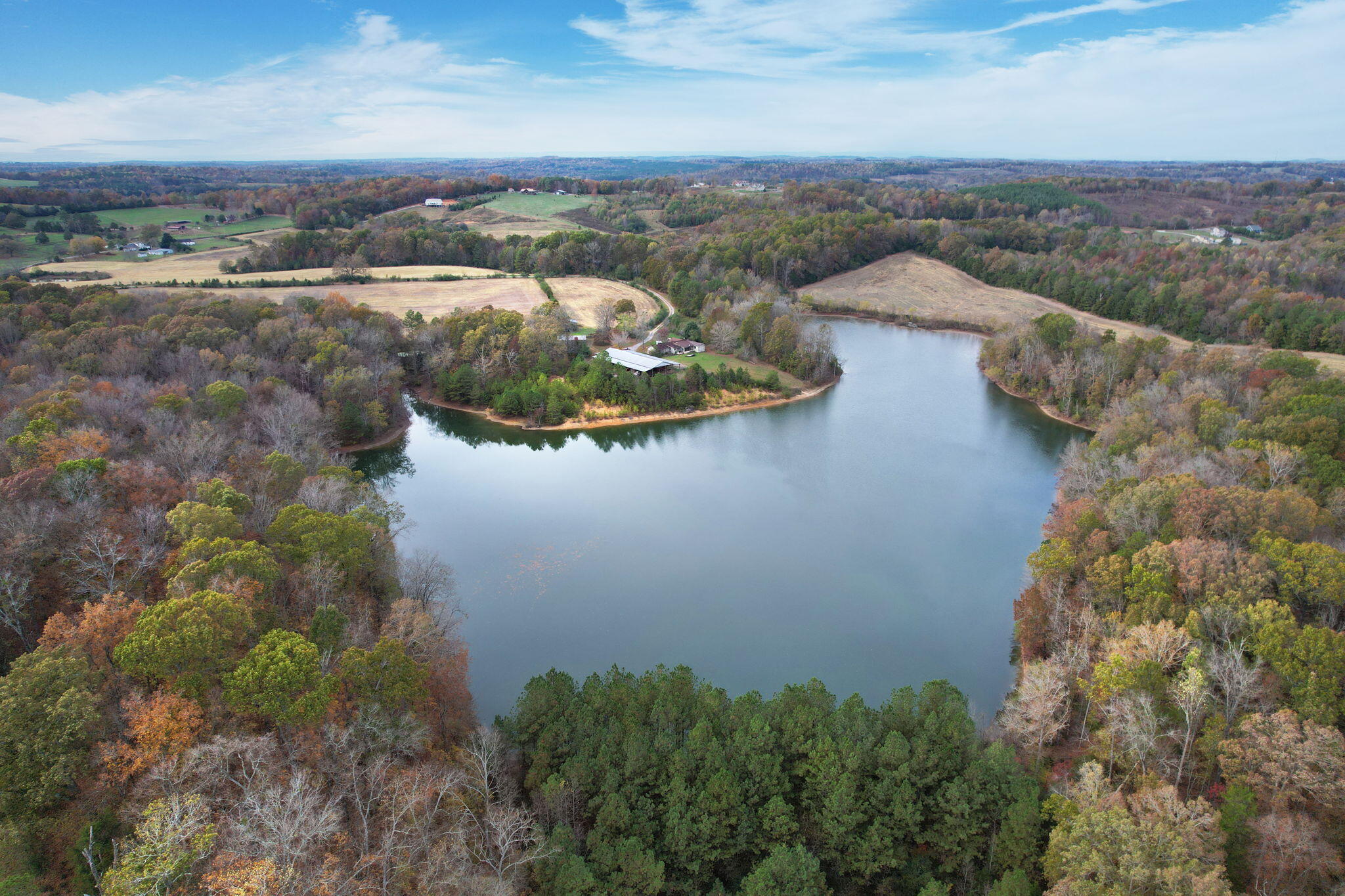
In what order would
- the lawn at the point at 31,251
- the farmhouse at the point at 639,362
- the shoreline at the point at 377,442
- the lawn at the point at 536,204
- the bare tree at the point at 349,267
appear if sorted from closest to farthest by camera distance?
the shoreline at the point at 377,442
the farmhouse at the point at 639,362
the lawn at the point at 31,251
the bare tree at the point at 349,267
the lawn at the point at 536,204

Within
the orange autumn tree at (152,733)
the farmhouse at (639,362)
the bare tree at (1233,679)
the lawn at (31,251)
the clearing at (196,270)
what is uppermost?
the lawn at (31,251)

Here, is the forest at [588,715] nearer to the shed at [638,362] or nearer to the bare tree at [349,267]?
the shed at [638,362]

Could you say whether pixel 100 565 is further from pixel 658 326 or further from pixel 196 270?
pixel 196 270

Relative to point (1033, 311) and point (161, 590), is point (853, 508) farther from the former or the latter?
point (1033, 311)

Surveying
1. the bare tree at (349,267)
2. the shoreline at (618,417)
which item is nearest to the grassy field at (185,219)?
the bare tree at (349,267)

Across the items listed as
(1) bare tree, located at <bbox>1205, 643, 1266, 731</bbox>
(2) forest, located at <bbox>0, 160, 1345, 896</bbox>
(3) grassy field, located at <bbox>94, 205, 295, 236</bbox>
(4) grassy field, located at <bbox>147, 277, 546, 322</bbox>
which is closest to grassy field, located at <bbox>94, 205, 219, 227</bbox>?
(3) grassy field, located at <bbox>94, 205, 295, 236</bbox>

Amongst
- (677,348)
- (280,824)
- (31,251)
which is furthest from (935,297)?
(31,251)
